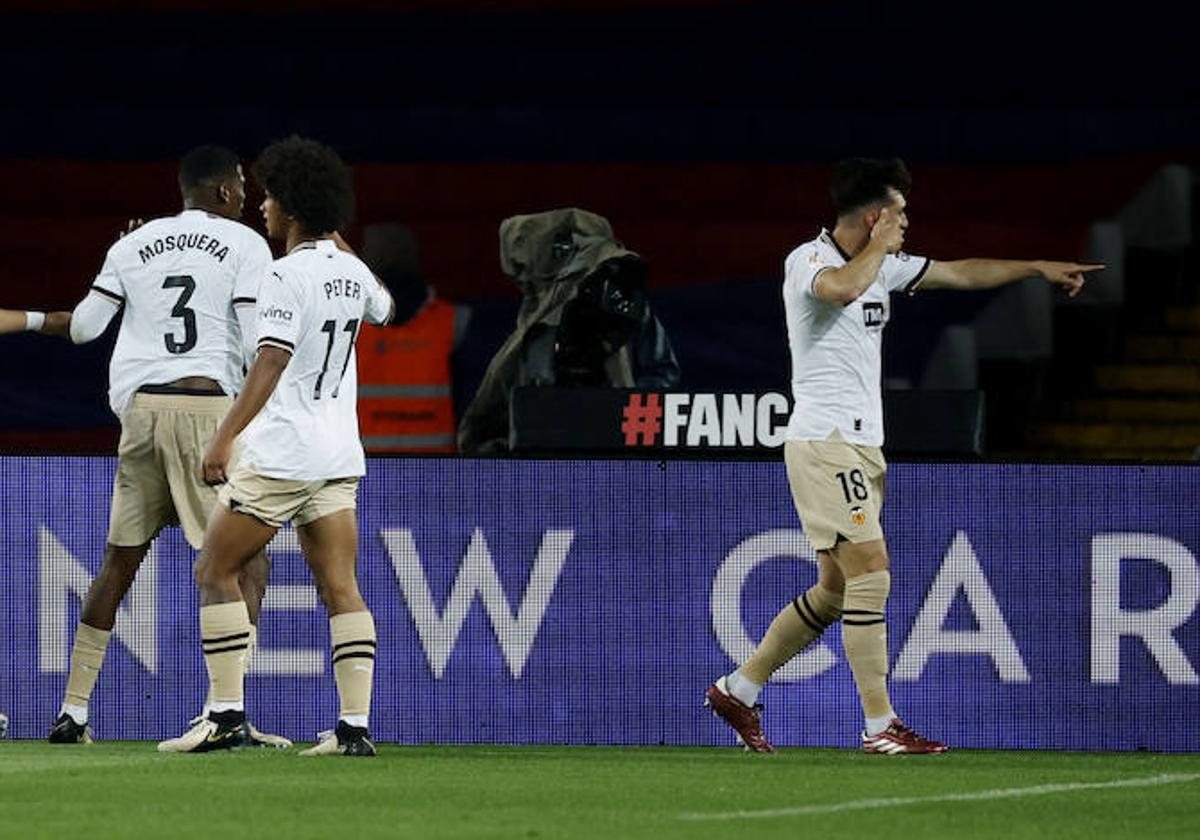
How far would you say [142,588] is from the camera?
28.9ft

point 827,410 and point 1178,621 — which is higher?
point 827,410

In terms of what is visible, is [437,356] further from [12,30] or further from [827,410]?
[12,30]

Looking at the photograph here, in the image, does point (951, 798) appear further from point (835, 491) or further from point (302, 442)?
point (302, 442)

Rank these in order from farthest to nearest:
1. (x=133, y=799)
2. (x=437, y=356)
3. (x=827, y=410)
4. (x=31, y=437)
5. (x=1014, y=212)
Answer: (x=1014, y=212), (x=31, y=437), (x=437, y=356), (x=827, y=410), (x=133, y=799)

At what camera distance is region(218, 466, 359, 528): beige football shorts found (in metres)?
7.57

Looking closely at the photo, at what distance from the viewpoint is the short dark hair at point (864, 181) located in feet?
26.7

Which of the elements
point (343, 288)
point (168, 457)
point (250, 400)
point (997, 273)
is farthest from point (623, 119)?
point (250, 400)

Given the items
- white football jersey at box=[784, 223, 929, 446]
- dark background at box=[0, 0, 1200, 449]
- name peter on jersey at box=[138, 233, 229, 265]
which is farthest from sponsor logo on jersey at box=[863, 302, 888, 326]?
dark background at box=[0, 0, 1200, 449]

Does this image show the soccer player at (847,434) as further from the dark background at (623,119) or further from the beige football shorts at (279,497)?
the dark background at (623,119)

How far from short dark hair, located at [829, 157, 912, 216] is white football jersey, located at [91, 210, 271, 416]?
1716mm

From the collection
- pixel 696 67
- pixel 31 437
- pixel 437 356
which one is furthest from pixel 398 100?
pixel 437 356

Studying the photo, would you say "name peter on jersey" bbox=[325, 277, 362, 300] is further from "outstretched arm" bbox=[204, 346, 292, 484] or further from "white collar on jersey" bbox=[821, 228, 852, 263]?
"white collar on jersey" bbox=[821, 228, 852, 263]

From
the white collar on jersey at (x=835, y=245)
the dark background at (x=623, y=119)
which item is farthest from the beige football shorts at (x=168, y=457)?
the dark background at (x=623, y=119)

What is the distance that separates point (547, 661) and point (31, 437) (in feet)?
15.7
